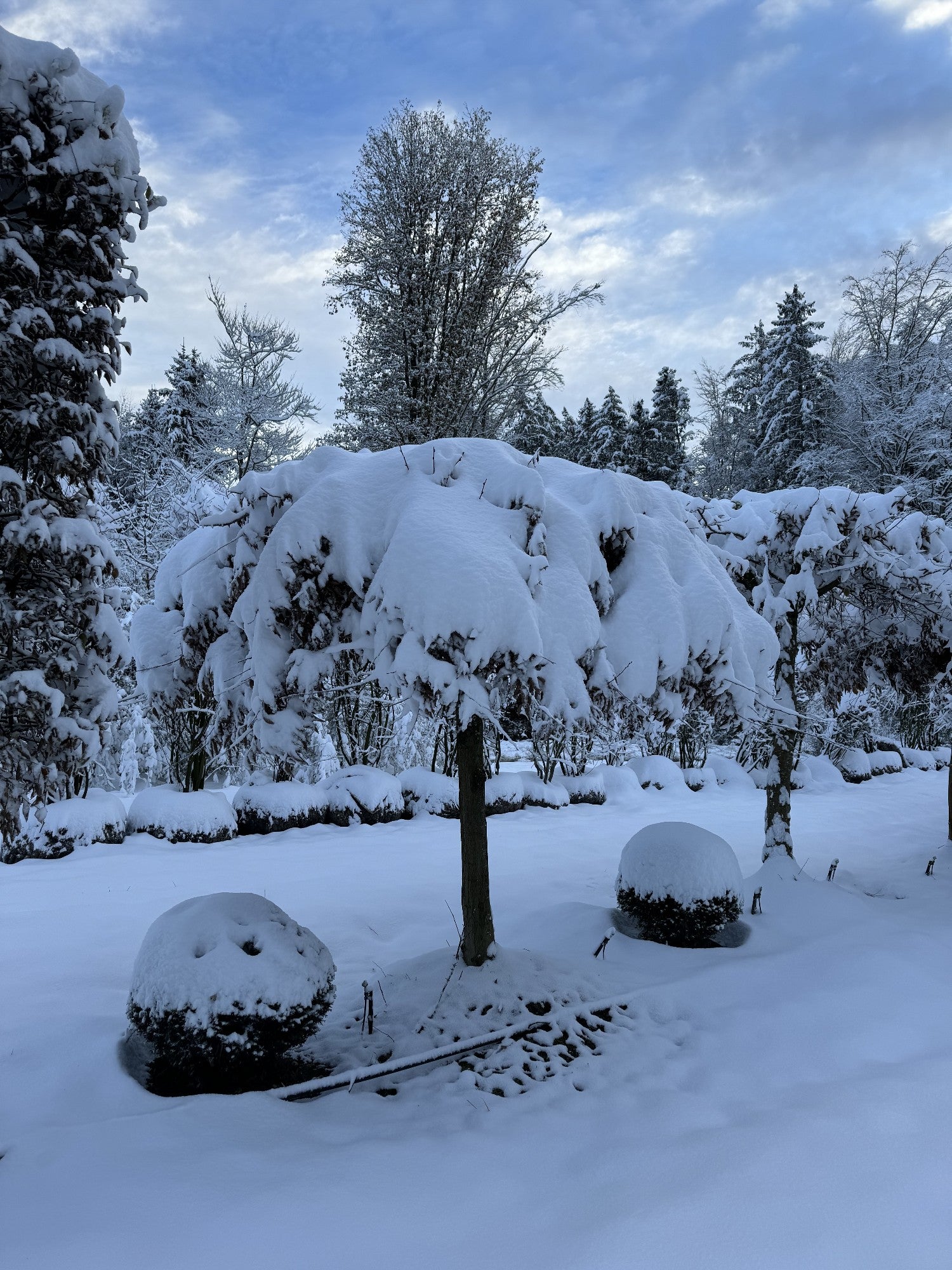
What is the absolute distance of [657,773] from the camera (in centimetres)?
1666

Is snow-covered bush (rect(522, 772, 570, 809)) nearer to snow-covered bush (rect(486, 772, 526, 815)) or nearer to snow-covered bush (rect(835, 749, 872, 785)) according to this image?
snow-covered bush (rect(486, 772, 526, 815))

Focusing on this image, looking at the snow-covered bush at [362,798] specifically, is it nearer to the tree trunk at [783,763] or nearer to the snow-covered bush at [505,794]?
the snow-covered bush at [505,794]

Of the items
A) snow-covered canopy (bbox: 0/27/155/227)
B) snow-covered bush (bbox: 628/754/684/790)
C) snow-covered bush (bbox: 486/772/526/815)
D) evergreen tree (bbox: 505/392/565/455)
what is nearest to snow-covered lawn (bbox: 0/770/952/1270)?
snow-covered canopy (bbox: 0/27/155/227)

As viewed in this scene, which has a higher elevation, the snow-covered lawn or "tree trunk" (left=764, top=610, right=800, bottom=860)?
"tree trunk" (left=764, top=610, right=800, bottom=860)

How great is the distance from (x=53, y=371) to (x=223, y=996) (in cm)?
339

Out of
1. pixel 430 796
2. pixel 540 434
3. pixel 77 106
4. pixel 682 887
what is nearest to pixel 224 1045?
pixel 682 887

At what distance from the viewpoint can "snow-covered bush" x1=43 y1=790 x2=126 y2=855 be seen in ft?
31.1

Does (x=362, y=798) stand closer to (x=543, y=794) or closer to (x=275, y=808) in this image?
(x=275, y=808)

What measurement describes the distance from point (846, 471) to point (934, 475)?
2.17 metres

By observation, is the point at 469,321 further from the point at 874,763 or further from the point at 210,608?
the point at 874,763

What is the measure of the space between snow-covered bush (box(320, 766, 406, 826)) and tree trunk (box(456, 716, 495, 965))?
6814 millimetres

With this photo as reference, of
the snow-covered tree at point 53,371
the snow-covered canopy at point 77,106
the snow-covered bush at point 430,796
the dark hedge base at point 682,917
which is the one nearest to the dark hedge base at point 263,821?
the snow-covered bush at point 430,796

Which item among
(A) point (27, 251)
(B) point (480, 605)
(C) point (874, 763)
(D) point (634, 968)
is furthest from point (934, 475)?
(A) point (27, 251)

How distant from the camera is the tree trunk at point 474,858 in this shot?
5168 millimetres
